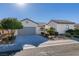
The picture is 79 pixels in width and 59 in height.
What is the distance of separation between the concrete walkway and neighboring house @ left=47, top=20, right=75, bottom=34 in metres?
0.14

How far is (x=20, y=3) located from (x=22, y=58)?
0.64 meters

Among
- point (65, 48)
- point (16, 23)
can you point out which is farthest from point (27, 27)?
point (65, 48)

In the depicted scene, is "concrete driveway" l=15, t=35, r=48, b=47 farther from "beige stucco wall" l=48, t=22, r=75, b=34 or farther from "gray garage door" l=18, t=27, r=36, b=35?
"beige stucco wall" l=48, t=22, r=75, b=34

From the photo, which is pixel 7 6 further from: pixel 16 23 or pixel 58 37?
pixel 58 37

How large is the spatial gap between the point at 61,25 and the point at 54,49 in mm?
298

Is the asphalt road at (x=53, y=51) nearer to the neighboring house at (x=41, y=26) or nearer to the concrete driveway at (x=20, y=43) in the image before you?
the concrete driveway at (x=20, y=43)

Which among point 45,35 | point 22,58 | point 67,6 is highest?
point 67,6

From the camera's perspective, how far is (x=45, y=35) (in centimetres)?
426

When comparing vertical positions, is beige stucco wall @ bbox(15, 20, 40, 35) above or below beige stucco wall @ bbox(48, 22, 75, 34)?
above

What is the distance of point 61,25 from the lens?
4.25m

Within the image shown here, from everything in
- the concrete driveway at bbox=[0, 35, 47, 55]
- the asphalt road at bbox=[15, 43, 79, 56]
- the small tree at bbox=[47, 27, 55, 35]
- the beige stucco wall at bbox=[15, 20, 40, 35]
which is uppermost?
the beige stucco wall at bbox=[15, 20, 40, 35]

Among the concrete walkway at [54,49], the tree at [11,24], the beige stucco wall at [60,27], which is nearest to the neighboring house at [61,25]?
the beige stucco wall at [60,27]

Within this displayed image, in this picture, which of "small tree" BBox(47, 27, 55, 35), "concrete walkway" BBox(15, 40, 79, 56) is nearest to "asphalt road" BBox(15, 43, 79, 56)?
"concrete walkway" BBox(15, 40, 79, 56)

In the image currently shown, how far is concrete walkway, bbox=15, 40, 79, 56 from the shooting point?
4.20 metres
